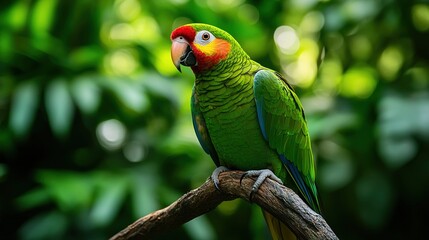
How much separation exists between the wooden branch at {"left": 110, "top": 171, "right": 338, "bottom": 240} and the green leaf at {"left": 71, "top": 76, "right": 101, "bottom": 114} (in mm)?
801

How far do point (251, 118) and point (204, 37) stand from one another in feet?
0.66

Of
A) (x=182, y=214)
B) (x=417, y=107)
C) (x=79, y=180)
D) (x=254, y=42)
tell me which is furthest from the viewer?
(x=254, y=42)

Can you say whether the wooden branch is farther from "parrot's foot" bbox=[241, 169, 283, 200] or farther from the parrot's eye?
the parrot's eye

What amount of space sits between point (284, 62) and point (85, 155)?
0.81 meters

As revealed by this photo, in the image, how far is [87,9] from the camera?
2.17 meters

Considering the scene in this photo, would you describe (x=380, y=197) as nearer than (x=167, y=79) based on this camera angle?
Yes

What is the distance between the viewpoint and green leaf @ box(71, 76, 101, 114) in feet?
6.26

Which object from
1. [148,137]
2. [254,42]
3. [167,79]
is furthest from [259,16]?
[148,137]

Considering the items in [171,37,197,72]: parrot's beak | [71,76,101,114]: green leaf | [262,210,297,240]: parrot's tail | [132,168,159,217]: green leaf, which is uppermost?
[71,76,101,114]: green leaf

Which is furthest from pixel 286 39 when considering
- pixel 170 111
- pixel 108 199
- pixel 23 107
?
pixel 23 107

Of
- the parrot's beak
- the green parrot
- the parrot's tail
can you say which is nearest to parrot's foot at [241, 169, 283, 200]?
the green parrot

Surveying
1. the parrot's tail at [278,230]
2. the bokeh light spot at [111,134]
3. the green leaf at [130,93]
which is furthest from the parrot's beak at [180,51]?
the bokeh light spot at [111,134]

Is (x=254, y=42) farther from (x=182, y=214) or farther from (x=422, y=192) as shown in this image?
(x=182, y=214)

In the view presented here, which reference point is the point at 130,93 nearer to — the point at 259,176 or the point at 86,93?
the point at 86,93
